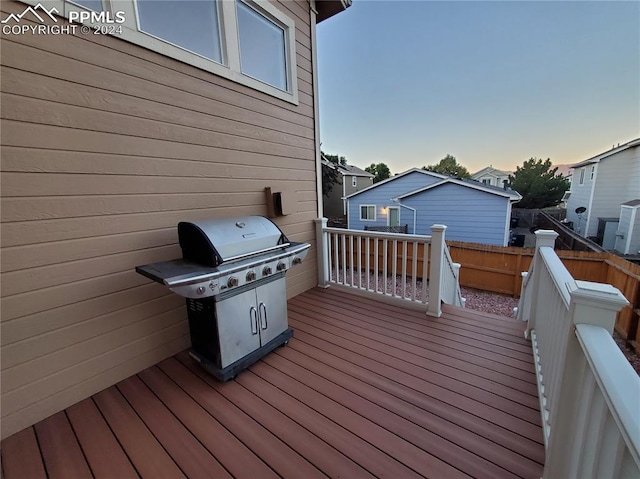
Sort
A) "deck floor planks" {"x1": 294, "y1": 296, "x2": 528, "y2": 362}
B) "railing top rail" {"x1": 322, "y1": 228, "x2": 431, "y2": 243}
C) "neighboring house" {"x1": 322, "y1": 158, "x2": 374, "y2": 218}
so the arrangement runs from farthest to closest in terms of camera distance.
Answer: "neighboring house" {"x1": 322, "y1": 158, "x2": 374, "y2": 218} < "railing top rail" {"x1": 322, "y1": 228, "x2": 431, "y2": 243} < "deck floor planks" {"x1": 294, "y1": 296, "x2": 528, "y2": 362}

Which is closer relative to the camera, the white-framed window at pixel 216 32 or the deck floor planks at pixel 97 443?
the deck floor planks at pixel 97 443

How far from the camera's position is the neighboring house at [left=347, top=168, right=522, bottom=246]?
884 cm

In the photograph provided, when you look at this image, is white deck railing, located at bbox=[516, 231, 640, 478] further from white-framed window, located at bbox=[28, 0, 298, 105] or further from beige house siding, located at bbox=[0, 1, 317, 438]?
white-framed window, located at bbox=[28, 0, 298, 105]

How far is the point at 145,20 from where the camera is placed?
199 cm

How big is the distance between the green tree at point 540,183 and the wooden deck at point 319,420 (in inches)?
1006

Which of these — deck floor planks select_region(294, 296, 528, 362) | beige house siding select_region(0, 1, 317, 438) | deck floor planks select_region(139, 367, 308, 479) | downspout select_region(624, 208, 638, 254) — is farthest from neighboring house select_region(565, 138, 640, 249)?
beige house siding select_region(0, 1, 317, 438)

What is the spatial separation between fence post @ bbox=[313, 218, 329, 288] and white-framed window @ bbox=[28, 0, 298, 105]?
5.49ft

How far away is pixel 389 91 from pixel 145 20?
11445mm

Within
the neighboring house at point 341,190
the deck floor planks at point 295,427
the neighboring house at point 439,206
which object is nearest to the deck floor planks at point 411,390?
the deck floor planks at point 295,427

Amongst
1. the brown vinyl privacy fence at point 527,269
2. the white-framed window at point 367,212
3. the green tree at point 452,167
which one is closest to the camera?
the brown vinyl privacy fence at point 527,269

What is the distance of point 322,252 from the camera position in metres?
3.79

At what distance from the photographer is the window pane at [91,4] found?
169 cm

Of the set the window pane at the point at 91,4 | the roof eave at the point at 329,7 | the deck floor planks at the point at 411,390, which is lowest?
the deck floor planks at the point at 411,390

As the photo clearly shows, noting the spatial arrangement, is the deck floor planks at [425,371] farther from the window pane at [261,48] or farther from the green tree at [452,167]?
the green tree at [452,167]
